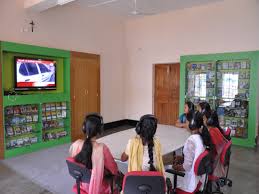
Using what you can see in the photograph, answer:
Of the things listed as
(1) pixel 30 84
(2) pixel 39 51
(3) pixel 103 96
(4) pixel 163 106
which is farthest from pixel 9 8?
(4) pixel 163 106

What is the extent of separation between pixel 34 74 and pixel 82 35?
1822mm

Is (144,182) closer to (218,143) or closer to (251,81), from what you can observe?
(218,143)

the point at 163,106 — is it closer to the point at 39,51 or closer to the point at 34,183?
the point at 39,51

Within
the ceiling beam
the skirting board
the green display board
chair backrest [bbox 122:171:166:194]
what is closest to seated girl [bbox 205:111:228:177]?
chair backrest [bbox 122:171:166:194]

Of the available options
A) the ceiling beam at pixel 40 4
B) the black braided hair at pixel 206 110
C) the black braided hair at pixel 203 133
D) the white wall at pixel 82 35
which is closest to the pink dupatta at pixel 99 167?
the black braided hair at pixel 203 133

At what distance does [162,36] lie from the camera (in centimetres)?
662

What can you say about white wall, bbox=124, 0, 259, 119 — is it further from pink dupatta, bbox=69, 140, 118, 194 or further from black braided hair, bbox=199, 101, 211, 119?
pink dupatta, bbox=69, 140, 118, 194

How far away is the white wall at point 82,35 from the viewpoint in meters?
4.68

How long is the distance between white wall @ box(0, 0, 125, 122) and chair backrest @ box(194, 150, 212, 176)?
4.37 metres

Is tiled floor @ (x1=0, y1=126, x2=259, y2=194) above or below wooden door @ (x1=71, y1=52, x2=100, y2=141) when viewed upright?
below

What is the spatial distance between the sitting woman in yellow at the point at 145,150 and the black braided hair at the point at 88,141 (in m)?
0.33

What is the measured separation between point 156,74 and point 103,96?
1.77 m

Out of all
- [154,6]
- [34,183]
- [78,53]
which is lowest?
[34,183]

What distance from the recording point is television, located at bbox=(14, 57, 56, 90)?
4.66 metres
